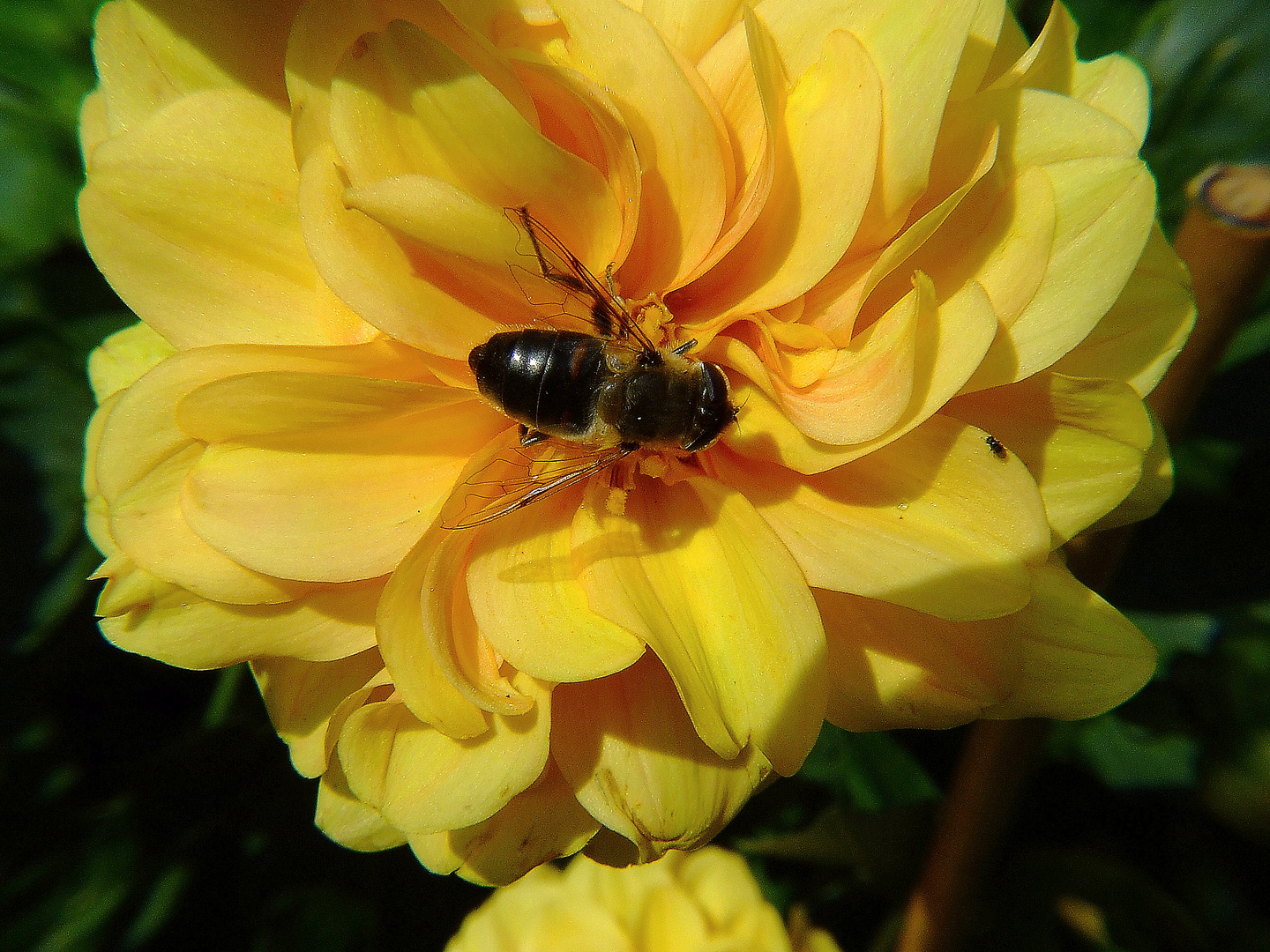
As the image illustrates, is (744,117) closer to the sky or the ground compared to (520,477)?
closer to the sky

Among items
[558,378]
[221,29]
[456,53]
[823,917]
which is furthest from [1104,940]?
[221,29]

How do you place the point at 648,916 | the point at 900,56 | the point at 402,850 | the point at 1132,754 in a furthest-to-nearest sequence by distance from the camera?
the point at 402,850 < the point at 1132,754 < the point at 648,916 < the point at 900,56

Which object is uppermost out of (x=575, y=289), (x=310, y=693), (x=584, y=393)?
(x=575, y=289)

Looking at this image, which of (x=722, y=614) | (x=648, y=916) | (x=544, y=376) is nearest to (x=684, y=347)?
(x=544, y=376)

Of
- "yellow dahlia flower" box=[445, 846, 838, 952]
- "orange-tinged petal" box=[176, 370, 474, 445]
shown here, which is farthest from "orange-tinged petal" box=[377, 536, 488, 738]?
"yellow dahlia flower" box=[445, 846, 838, 952]

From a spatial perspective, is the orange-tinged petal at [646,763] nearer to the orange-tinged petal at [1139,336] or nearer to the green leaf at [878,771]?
the orange-tinged petal at [1139,336]

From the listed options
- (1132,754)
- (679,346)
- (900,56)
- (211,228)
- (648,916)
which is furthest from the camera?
(1132,754)

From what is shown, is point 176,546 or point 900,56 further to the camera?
point 176,546

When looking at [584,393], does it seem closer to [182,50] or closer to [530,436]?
[530,436]
